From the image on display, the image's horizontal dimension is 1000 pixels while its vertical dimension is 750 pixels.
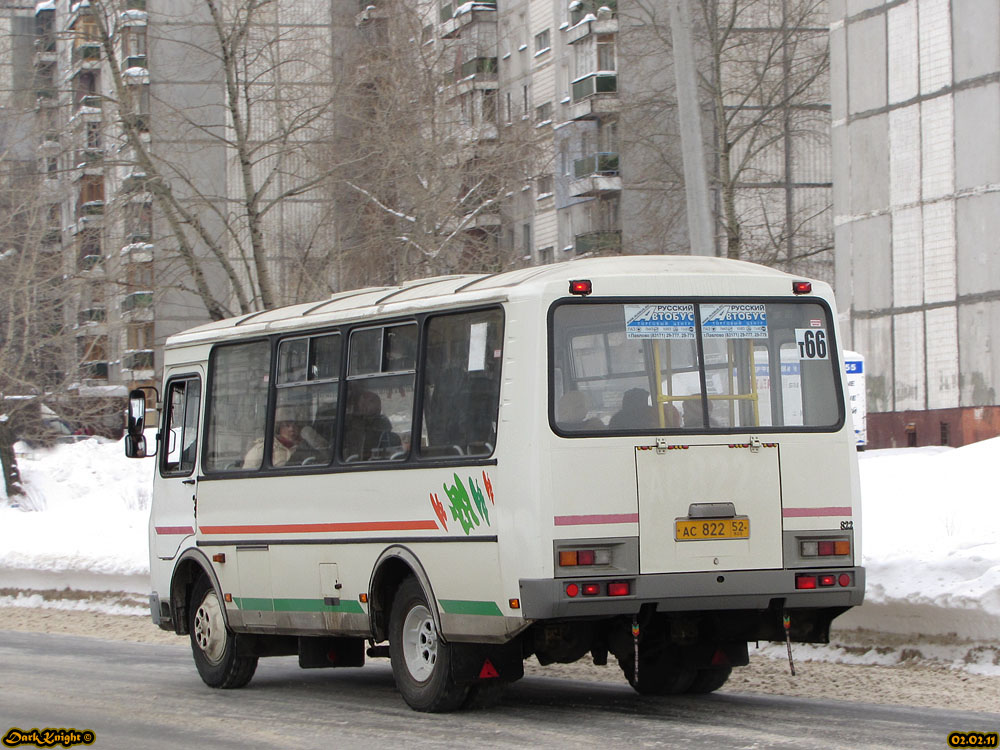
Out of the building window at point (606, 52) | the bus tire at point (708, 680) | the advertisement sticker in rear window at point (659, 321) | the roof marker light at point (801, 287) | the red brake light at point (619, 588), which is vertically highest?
the building window at point (606, 52)

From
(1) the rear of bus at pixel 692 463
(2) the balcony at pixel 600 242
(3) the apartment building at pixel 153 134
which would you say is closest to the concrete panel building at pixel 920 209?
(2) the balcony at pixel 600 242

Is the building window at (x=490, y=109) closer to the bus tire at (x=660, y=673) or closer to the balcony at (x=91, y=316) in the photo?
the balcony at (x=91, y=316)

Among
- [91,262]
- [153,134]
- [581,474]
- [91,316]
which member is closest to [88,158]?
[153,134]

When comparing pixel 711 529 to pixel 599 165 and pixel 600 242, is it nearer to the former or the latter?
pixel 600 242

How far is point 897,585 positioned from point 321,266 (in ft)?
56.6

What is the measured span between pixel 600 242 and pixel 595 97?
19.7 feet

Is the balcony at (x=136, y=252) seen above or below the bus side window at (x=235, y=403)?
above

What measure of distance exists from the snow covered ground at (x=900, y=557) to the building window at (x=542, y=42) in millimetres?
33629

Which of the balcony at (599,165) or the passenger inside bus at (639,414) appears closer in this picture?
the passenger inside bus at (639,414)

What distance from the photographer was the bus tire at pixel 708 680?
12195 mm

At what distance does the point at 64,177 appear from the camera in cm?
3077

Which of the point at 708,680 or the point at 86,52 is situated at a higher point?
the point at 86,52

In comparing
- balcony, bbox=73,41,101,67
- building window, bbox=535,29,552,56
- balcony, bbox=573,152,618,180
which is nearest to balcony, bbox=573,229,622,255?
balcony, bbox=573,152,618,180

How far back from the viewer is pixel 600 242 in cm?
5453
